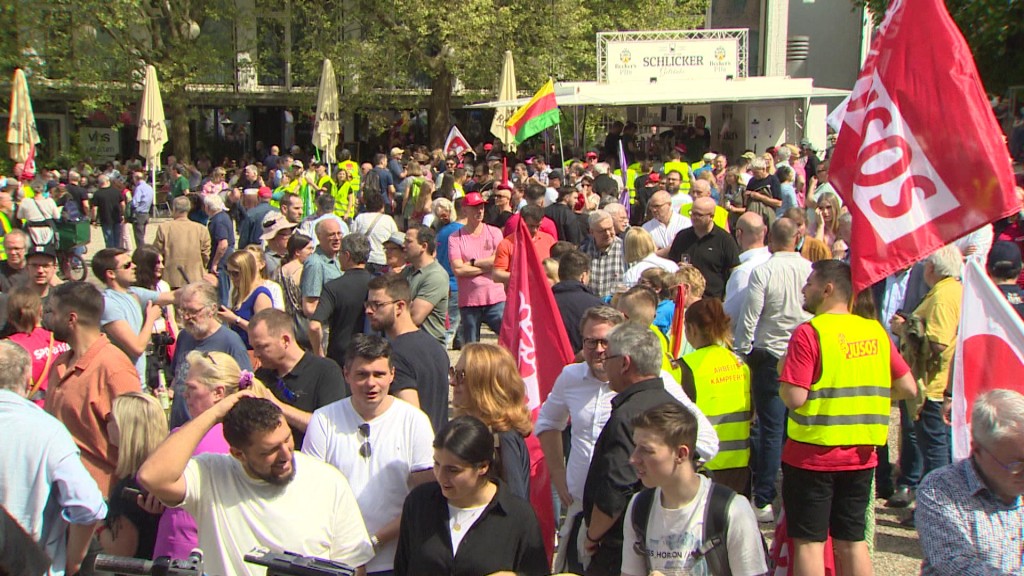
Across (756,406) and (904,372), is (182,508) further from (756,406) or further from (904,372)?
(756,406)

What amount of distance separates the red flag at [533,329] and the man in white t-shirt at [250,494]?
6.63 feet

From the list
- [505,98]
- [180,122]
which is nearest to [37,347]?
[505,98]

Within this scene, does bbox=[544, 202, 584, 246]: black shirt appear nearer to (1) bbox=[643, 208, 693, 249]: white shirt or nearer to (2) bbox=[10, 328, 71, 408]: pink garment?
(1) bbox=[643, 208, 693, 249]: white shirt

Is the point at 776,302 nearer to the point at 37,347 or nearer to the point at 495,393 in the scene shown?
the point at 495,393

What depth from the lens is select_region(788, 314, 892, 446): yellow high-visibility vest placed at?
15.6 feet

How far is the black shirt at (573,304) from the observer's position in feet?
21.6

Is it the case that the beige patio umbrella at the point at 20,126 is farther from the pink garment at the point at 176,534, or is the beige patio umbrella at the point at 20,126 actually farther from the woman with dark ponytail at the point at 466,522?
the woman with dark ponytail at the point at 466,522

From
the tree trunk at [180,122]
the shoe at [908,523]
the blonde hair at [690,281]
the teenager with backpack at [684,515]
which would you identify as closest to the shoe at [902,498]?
the shoe at [908,523]

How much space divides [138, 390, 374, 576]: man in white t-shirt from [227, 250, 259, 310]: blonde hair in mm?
3752

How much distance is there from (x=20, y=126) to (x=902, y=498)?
1737 centimetres

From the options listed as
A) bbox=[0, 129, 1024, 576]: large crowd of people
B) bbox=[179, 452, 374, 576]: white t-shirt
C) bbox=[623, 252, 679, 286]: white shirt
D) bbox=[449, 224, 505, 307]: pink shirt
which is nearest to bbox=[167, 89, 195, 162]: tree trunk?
bbox=[0, 129, 1024, 576]: large crowd of people

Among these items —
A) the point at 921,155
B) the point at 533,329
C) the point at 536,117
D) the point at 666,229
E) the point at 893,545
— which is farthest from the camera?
the point at 536,117

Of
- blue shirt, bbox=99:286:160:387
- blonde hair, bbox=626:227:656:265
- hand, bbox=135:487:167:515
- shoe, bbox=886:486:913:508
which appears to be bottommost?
shoe, bbox=886:486:913:508

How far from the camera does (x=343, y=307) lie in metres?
7.22
